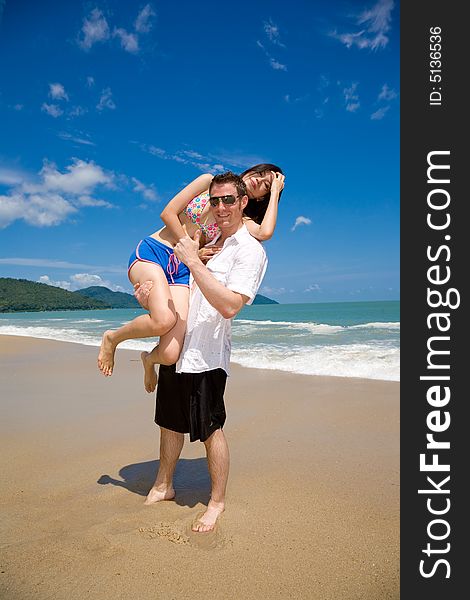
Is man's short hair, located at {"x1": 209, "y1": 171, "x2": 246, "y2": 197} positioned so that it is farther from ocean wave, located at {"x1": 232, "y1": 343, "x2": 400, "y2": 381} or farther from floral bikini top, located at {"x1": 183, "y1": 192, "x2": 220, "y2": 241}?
ocean wave, located at {"x1": 232, "y1": 343, "x2": 400, "y2": 381}

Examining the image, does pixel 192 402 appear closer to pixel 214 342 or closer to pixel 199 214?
pixel 214 342

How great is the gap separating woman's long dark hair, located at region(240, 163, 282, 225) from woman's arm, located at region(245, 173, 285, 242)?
0.10 metres

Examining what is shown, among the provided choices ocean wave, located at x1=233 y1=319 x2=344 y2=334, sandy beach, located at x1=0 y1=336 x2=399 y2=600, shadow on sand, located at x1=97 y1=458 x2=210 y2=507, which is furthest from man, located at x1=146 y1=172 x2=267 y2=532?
ocean wave, located at x1=233 y1=319 x2=344 y2=334

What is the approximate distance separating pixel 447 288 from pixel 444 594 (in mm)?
1469

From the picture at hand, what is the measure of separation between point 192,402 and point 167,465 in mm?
609

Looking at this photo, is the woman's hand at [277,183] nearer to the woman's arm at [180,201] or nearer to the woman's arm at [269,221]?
the woman's arm at [269,221]

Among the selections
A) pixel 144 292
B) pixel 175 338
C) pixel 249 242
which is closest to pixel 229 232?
pixel 249 242

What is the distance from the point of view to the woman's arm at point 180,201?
10.7 feet

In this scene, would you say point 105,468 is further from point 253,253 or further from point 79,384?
point 79,384

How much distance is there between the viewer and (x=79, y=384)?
7738 mm

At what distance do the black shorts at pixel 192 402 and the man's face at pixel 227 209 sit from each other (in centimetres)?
102

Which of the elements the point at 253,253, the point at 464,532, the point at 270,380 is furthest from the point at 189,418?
the point at 270,380

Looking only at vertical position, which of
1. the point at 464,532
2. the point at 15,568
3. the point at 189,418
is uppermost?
the point at 189,418

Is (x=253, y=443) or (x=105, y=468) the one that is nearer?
(x=105, y=468)
